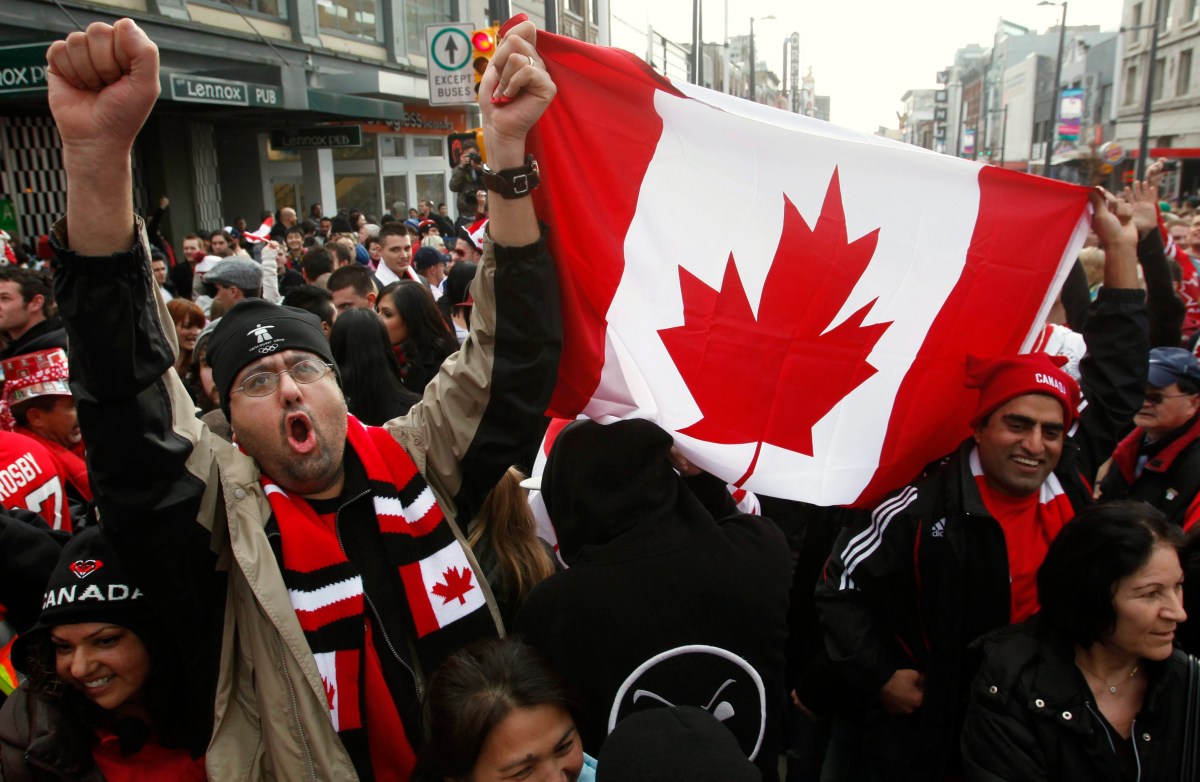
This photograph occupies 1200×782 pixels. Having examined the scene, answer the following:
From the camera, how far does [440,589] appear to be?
83.8 inches

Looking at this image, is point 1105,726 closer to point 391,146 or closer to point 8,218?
point 8,218

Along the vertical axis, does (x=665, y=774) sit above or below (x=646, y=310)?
below

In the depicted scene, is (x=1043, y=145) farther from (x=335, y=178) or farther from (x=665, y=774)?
(x=665, y=774)

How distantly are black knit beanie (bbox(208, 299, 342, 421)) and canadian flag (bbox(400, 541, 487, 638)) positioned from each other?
56 cm

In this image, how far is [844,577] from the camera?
8.83ft

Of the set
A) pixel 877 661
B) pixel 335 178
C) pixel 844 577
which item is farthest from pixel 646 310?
pixel 335 178

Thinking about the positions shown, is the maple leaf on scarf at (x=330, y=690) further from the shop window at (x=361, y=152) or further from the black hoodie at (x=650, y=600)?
the shop window at (x=361, y=152)

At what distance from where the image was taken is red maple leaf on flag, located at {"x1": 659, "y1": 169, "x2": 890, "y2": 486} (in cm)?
266

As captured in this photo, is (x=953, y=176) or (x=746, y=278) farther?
(x=953, y=176)

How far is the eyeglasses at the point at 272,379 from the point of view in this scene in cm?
213

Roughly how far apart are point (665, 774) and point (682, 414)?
4.00 ft

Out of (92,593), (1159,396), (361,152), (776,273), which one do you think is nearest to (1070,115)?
(361,152)

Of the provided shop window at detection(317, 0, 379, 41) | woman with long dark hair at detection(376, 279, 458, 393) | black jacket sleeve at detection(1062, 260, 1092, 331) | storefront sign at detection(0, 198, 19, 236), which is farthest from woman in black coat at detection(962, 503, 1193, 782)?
shop window at detection(317, 0, 379, 41)

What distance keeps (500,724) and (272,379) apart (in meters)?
0.97
